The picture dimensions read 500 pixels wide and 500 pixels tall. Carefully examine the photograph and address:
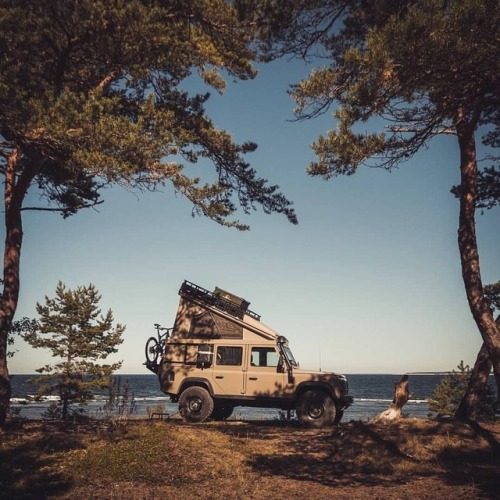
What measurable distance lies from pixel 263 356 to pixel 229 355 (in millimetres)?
1015

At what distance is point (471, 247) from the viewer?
29.4ft

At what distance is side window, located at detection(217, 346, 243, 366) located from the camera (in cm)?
1279

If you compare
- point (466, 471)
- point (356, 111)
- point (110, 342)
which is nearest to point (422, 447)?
point (466, 471)

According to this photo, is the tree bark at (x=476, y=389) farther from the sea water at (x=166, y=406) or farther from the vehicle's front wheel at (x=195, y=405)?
the vehicle's front wheel at (x=195, y=405)

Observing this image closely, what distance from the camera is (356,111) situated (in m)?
8.03

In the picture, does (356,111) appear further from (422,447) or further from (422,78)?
(422,447)

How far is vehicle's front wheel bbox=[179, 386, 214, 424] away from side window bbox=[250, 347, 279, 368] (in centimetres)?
168

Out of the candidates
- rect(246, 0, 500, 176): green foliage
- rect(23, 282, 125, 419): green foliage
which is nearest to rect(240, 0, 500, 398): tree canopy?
rect(246, 0, 500, 176): green foliage

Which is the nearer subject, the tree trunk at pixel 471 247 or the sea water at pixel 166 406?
the tree trunk at pixel 471 247

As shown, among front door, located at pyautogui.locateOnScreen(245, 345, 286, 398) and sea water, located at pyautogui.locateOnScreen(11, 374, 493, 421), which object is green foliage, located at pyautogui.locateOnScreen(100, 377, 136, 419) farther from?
front door, located at pyautogui.locateOnScreen(245, 345, 286, 398)

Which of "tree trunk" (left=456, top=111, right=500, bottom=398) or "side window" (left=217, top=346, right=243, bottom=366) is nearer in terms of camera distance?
"tree trunk" (left=456, top=111, right=500, bottom=398)

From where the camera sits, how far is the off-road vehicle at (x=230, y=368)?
11844mm

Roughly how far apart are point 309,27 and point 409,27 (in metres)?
4.07

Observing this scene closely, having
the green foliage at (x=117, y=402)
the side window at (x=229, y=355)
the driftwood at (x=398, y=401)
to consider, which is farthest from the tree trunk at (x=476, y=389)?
the green foliage at (x=117, y=402)
